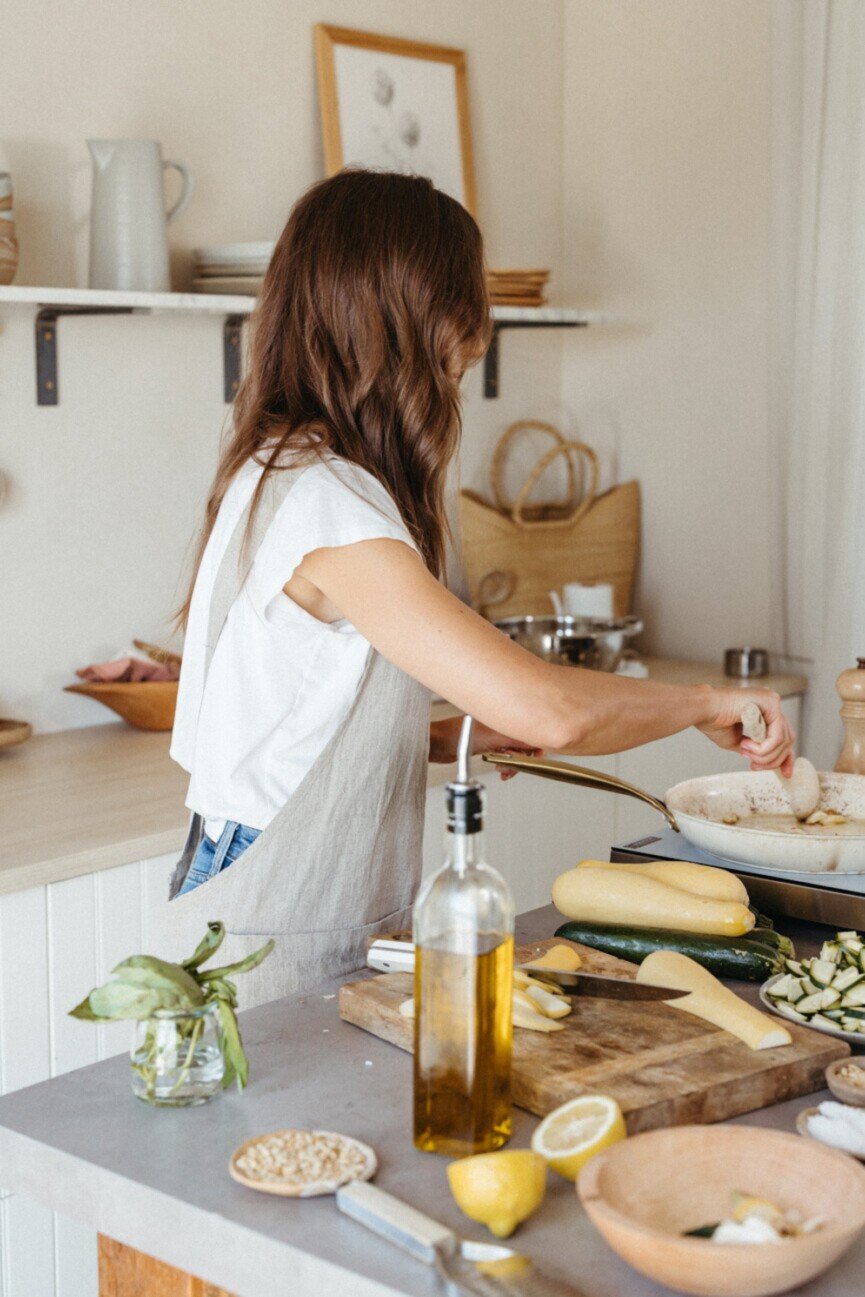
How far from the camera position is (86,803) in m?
2.23

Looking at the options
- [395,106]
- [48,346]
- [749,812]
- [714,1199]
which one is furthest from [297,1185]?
[395,106]

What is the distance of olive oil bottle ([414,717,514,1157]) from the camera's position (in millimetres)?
960

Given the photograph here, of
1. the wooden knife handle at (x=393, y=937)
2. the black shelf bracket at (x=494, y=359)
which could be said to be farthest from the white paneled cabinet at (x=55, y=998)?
the black shelf bracket at (x=494, y=359)

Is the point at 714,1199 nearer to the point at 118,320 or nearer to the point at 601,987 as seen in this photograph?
the point at 601,987

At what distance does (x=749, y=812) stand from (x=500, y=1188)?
2.98 ft

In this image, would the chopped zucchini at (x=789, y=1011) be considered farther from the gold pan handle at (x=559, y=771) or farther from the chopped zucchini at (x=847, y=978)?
the gold pan handle at (x=559, y=771)

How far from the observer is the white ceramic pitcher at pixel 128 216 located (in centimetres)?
251

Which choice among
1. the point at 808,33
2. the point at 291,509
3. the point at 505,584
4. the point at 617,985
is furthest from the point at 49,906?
the point at 808,33

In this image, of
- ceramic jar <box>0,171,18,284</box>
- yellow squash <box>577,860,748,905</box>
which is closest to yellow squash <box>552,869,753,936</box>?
yellow squash <box>577,860,748,905</box>

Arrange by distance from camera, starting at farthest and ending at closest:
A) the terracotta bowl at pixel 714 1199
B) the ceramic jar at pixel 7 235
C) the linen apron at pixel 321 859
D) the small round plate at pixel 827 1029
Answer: the ceramic jar at pixel 7 235 → the linen apron at pixel 321 859 → the small round plate at pixel 827 1029 → the terracotta bowl at pixel 714 1199

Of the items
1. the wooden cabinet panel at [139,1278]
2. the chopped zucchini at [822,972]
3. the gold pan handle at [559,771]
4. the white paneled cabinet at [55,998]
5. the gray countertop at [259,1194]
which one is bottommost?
the white paneled cabinet at [55,998]

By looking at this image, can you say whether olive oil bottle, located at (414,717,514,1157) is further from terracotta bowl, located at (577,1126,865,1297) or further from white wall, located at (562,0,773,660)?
white wall, located at (562,0,773,660)

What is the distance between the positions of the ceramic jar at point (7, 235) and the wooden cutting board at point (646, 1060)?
154 cm

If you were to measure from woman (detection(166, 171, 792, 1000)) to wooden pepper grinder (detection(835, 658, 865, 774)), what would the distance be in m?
0.34
